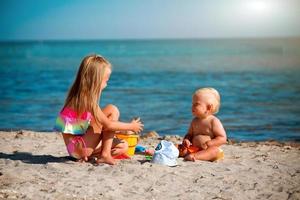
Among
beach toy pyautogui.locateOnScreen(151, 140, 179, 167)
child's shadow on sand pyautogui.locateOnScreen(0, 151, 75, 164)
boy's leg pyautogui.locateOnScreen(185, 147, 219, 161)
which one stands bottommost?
child's shadow on sand pyautogui.locateOnScreen(0, 151, 75, 164)

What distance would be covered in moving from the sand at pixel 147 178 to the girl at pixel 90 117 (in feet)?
0.75

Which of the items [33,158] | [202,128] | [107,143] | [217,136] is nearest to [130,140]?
[107,143]

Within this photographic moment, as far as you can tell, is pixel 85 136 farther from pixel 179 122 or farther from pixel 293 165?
pixel 179 122

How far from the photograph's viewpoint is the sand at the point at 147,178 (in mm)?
4402

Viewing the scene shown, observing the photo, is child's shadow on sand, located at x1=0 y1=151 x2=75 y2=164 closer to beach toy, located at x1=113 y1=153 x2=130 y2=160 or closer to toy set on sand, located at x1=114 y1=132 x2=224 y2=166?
beach toy, located at x1=113 y1=153 x2=130 y2=160

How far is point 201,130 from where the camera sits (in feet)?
19.1

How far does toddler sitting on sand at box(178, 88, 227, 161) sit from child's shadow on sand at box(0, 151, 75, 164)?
1431mm

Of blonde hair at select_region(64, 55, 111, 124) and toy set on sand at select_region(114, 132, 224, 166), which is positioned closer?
blonde hair at select_region(64, 55, 111, 124)

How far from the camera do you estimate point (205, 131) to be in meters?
5.80

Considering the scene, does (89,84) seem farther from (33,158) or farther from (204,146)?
(204,146)

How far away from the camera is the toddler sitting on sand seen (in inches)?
224

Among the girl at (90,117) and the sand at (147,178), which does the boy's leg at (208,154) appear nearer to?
the sand at (147,178)

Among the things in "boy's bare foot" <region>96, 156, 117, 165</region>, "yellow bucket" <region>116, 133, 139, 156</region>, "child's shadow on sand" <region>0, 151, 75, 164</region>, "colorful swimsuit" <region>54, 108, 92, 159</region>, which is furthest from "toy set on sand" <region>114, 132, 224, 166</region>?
"child's shadow on sand" <region>0, 151, 75, 164</region>

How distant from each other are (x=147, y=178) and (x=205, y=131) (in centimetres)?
125
